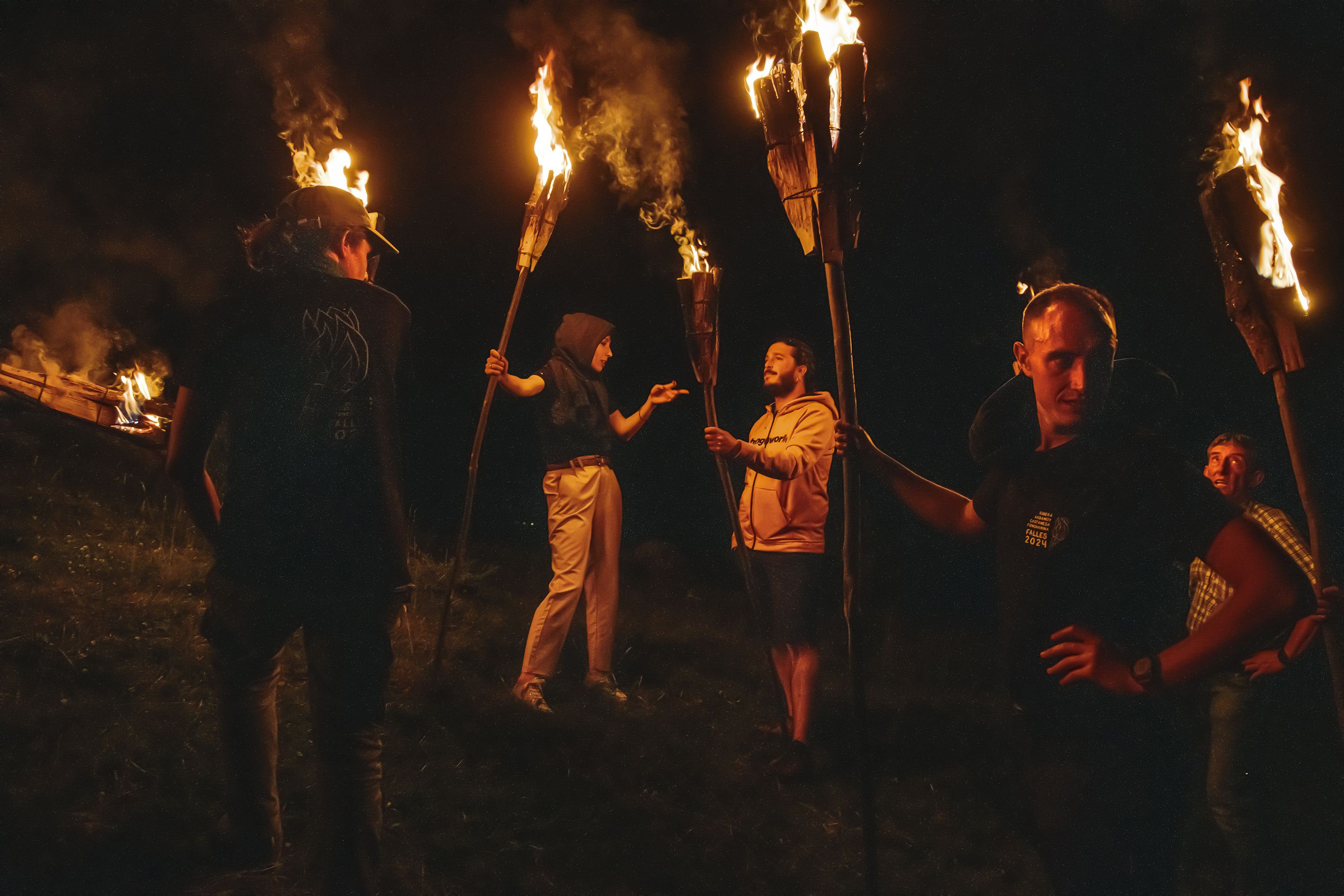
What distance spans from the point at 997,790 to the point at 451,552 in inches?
244

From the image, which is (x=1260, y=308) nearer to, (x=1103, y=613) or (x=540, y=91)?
(x=1103, y=613)

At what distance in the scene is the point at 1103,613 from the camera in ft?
7.98

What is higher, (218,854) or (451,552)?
(451,552)

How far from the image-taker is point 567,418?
5.89 meters

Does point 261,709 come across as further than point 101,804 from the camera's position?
No

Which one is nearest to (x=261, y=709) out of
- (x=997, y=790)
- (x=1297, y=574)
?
(x=1297, y=574)

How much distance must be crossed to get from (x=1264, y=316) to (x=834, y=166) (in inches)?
77.4

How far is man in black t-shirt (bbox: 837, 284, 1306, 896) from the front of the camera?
2.29 metres

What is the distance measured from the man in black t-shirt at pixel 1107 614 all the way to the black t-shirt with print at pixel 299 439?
2.19 meters

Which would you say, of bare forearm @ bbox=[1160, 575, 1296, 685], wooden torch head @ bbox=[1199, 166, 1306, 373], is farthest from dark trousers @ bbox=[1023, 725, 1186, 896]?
wooden torch head @ bbox=[1199, 166, 1306, 373]

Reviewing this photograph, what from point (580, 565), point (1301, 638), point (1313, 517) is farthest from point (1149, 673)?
point (580, 565)

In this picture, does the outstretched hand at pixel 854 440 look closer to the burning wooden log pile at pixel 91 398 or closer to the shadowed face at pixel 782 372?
the shadowed face at pixel 782 372

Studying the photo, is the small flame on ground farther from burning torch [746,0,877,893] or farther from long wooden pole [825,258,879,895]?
long wooden pole [825,258,879,895]

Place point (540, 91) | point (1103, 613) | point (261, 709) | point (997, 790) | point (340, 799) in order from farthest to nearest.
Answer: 1. point (540, 91)
2. point (997, 790)
3. point (261, 709)
4. point (340, 799)
5. point (1103, 613)
